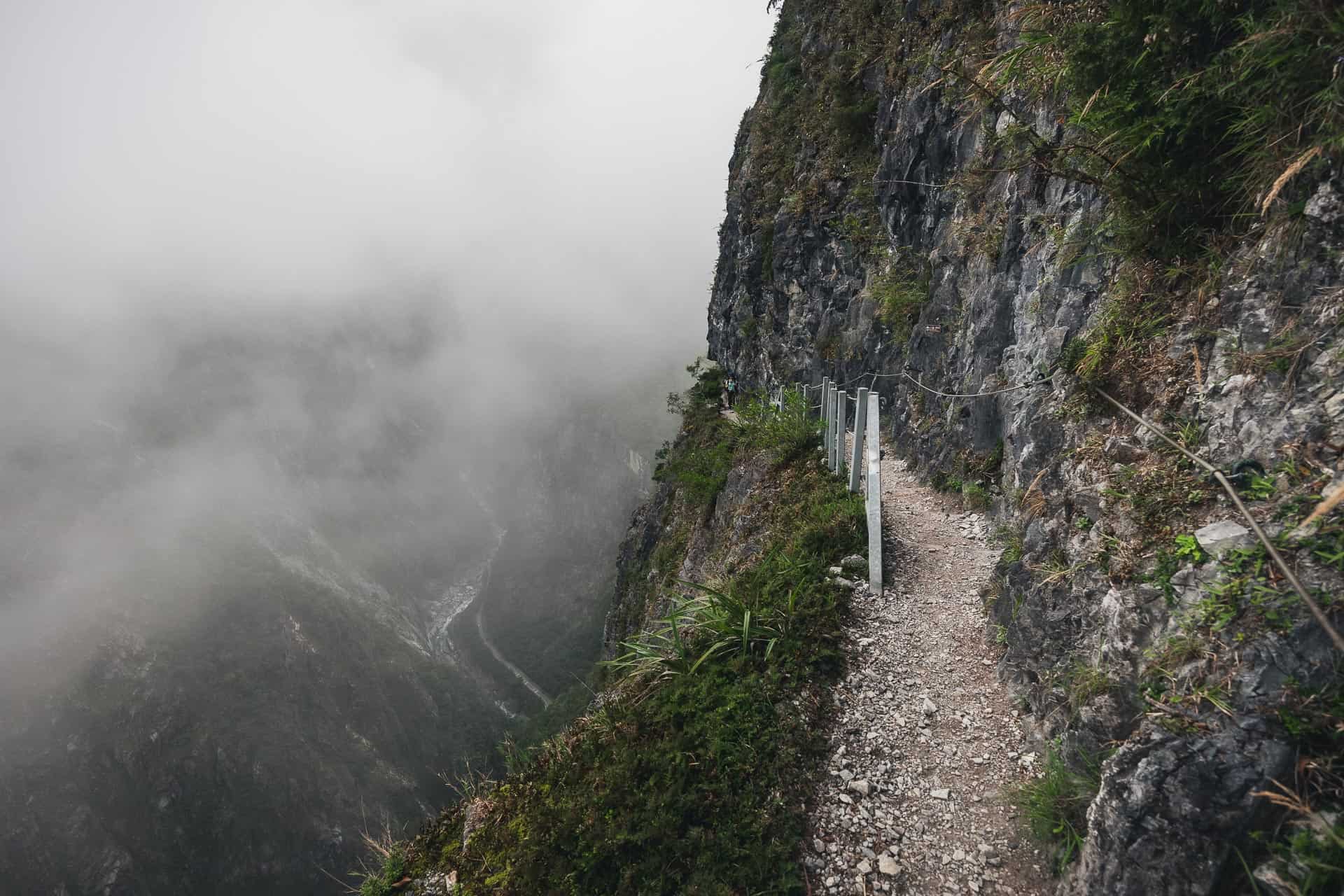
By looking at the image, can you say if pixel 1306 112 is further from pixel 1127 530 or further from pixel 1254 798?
pixel 1254 798

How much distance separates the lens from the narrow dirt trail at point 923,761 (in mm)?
3943

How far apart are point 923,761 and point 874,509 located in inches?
125

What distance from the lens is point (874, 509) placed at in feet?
23.5

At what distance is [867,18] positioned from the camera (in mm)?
19531

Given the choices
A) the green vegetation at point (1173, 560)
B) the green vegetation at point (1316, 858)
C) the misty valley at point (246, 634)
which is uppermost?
the green vegetation at point (1173, 560)

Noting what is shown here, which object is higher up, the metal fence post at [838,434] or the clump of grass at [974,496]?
the metal fence post at [838,434]

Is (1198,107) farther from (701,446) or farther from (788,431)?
(701,446)

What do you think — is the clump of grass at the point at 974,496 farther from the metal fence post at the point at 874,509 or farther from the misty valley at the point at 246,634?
the misty valley at the point at 246,634

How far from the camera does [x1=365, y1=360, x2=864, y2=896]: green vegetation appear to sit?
4266 mm

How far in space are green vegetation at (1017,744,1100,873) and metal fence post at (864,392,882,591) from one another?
303cm

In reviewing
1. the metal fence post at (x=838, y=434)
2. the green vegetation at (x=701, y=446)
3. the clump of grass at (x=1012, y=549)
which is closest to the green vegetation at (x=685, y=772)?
the clump of grass at (x=1012, y=549)

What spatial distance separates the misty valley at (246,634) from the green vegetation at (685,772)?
49312 mm

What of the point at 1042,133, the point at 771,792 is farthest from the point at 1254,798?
the point at 1042,133

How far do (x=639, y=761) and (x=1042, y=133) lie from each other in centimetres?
995
